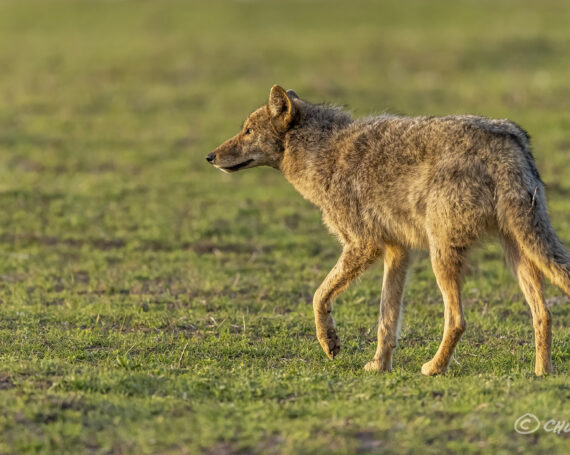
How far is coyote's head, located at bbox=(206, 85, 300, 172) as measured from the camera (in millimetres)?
8625

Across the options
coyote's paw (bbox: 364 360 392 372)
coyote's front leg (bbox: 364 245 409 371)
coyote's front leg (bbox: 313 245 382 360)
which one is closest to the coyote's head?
coyote's front leg (bbox: 313 245 382 360)

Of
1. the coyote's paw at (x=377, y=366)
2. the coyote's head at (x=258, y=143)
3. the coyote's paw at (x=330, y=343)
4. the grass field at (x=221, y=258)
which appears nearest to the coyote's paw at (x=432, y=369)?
the grass field at (x=221, y=258)

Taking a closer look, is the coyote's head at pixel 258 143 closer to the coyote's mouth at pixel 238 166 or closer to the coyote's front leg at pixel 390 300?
the coyote's mouth at pixel 238 166

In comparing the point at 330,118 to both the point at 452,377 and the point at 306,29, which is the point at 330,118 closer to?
the point at 452,377

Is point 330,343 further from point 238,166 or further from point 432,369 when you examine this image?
point 238,166

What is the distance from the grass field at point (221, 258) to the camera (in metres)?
5.89

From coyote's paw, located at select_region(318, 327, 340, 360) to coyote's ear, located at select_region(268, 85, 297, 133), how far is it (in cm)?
203

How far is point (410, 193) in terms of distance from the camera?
739 centimetres

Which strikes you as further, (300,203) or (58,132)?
(58,132)

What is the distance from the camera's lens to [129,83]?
2217 cm

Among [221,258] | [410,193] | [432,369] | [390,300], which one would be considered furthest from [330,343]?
[221,258]

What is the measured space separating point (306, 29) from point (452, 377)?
73.9 ft

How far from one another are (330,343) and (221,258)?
4.18 meters

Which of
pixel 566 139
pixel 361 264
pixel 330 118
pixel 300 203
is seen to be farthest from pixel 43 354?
pixel 566 139
